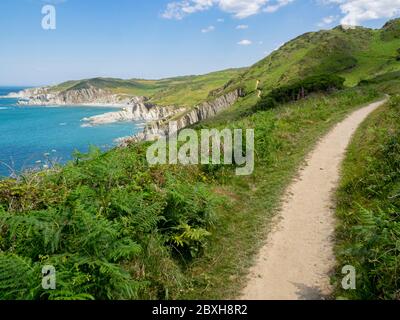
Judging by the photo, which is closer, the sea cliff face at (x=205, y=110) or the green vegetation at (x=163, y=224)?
the green vegetation at (x=163, y=224)

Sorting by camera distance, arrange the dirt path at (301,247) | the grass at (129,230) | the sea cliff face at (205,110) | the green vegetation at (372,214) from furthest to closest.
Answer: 1. the sea cliff face at (205,110)
2. the dirt path at (301,247)
3. the green vegetation at (372,214)
4. the grass at (129,230)

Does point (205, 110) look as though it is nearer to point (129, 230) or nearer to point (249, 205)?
point (249, 205)

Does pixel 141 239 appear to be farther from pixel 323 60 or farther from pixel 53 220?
pixel 323 60

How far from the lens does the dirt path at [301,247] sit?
6.71 metres

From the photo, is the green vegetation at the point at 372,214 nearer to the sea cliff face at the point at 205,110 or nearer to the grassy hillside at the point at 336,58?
the grassy hillside at the point at 336,58

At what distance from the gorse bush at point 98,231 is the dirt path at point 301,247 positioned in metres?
1.55

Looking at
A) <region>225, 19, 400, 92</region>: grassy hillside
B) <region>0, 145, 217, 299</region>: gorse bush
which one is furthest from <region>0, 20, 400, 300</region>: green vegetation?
<region>225, 19, 400, 92</region>: grassy hillside

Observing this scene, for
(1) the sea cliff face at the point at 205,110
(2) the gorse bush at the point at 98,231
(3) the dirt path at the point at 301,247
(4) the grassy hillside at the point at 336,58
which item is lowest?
(3) the dirt path at the point at 301,247

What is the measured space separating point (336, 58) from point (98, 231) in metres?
130

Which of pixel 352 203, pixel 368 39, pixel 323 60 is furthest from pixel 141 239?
pixel 368 39

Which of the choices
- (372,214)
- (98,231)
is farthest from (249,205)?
(98,231)

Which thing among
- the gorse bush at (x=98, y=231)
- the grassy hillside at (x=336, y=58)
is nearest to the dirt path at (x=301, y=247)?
the gorse bush at (x=98, y=231)

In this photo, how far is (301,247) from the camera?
8273mm
